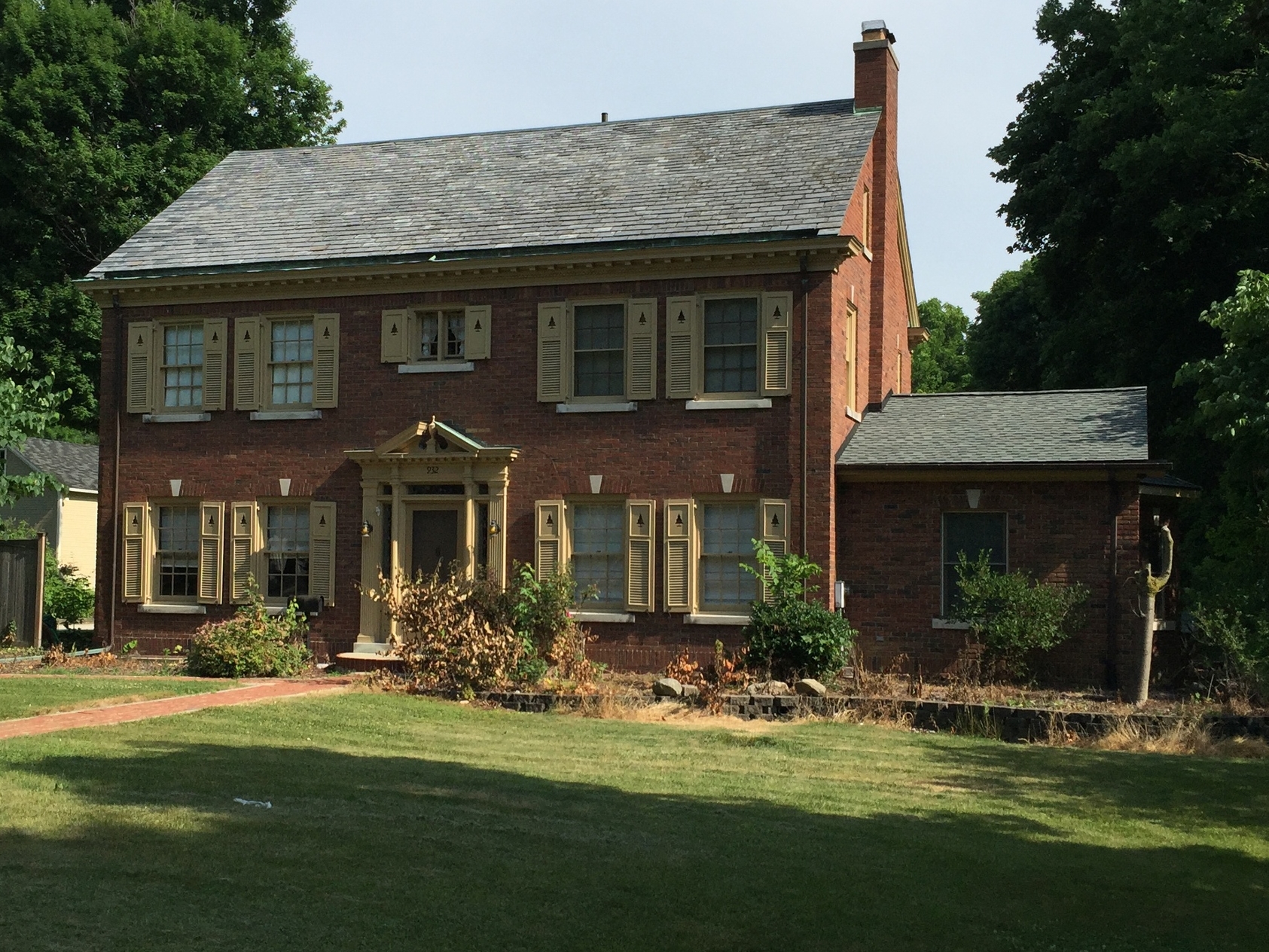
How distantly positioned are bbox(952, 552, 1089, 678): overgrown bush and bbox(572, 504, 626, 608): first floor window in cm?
485

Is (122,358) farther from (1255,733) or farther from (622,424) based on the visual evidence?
(1255,733)

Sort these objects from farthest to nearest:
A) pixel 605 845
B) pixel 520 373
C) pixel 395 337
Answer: pixel 395 337 < pixel 520 373 < pixel 605 845

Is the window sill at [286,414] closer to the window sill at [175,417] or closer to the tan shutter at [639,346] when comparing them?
the window sill at [175,417]

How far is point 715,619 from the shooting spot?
65.1 feet

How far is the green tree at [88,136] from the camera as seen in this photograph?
1446 inches

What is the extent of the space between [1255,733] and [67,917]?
13.1m

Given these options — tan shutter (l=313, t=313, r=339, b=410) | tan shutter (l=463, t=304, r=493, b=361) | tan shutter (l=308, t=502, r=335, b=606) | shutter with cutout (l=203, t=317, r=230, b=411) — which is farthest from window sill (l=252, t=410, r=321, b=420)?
tan shutter (l=463, t=304, r=493, b=361)

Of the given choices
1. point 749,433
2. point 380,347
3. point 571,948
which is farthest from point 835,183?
point 571,948

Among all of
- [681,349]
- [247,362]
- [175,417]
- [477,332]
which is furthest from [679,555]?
[175,417]

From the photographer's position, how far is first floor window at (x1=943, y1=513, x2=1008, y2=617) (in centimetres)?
1956

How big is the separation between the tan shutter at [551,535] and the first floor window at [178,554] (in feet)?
19.5

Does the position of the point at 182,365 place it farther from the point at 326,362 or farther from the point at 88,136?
the point at 88,136

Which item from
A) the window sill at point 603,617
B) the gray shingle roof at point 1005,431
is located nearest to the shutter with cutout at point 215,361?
the window sill at point 603,617

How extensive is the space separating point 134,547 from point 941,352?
5237 cm
